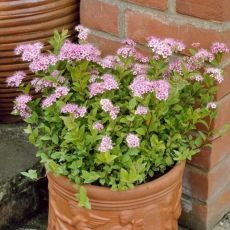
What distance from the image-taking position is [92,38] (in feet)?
5.99

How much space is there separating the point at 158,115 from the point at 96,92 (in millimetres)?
149

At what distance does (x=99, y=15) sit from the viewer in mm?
1769

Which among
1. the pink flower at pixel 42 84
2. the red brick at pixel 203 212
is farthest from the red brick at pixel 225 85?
the pink flower at pixel 42 84

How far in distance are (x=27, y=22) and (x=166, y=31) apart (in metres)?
0.47

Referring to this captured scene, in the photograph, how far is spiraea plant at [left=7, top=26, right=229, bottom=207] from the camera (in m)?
1.39

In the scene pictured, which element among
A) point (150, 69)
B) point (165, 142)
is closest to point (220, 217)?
point (165, 142)

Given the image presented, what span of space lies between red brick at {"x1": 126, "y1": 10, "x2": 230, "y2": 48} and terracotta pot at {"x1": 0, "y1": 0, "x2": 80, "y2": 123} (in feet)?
1.02

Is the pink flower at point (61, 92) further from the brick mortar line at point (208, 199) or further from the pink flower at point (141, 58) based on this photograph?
the brick mortar line at point (208, 199)

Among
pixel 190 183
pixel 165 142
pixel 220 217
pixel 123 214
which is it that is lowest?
pixel 220 217

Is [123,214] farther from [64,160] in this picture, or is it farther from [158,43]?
[158,43]

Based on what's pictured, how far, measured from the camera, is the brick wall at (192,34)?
60.9 inches

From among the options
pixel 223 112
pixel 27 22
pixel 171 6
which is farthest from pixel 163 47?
pixel 27 22

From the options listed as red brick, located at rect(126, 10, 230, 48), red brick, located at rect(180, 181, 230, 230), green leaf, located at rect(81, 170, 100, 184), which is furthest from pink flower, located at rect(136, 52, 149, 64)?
red brick, located at rect(180, 181, 230, 230)

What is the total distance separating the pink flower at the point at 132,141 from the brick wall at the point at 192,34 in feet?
1.11
